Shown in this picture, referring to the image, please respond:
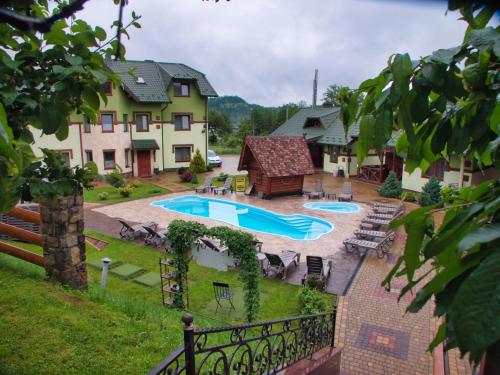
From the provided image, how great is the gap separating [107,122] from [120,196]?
24.8 feet

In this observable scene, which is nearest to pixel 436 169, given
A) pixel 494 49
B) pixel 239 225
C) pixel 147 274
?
pixel 239 225

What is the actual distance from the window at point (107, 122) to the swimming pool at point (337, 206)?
1615cm

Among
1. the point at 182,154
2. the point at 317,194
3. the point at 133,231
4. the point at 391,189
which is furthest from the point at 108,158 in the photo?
the point at 391,189

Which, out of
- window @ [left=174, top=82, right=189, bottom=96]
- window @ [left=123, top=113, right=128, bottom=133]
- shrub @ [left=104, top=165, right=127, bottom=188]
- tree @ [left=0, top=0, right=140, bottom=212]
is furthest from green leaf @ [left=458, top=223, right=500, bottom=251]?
window @ [left=174, top=82, right=189, bottom=96]

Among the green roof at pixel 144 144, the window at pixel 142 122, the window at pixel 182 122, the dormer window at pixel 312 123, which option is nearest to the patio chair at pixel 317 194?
the dormer window at pixel 312 123

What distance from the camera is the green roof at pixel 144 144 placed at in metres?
30.5

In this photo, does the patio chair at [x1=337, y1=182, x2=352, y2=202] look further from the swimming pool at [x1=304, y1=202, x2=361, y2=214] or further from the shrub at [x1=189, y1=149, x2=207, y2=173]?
the shrub at [x1=189, y1=149, x2=207, y2=173]

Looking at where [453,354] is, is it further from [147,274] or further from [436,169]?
[436,169]

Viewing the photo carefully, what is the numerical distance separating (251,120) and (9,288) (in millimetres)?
53609

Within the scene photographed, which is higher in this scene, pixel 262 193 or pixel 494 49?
pixel 494 49

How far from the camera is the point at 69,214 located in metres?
7.73

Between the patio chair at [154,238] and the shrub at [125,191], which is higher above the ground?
the shrub at [125,191]

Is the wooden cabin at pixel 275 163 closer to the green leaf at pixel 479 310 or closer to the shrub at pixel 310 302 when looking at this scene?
the shrub at pixel 310 302

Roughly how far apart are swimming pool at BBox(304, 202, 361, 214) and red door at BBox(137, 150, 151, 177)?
15.0 meters
